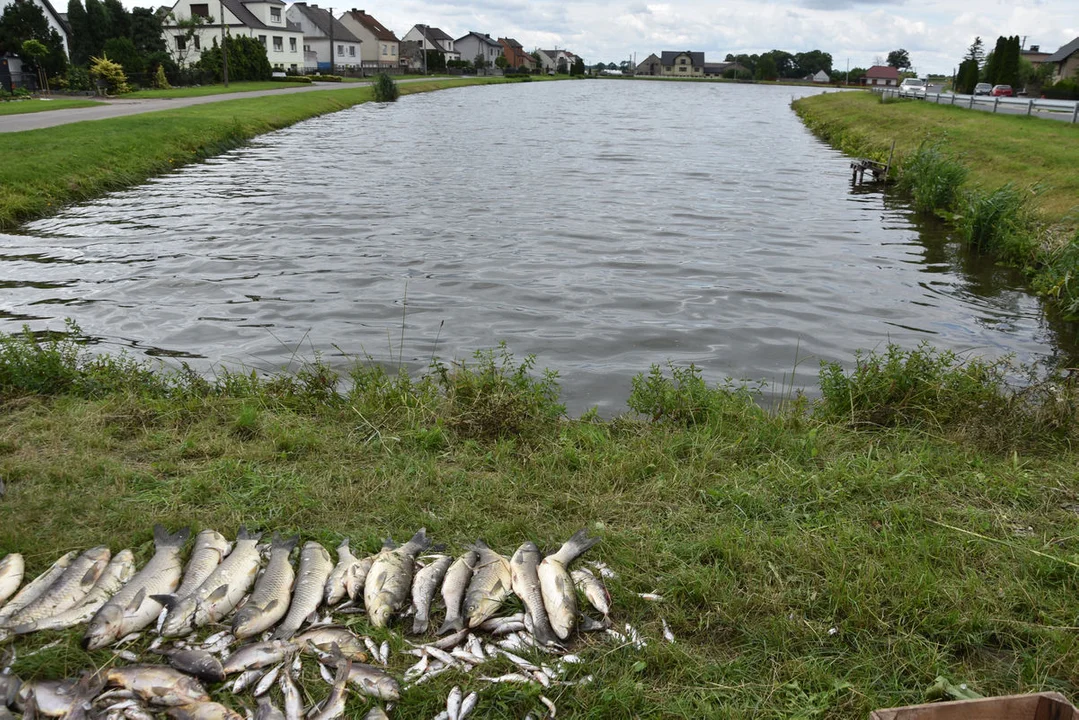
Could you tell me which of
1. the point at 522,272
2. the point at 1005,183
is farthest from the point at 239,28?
the point at 1005,183

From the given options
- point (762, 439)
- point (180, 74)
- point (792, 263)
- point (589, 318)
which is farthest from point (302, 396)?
point (180, 74)

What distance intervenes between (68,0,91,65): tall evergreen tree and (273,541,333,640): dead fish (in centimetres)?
6709

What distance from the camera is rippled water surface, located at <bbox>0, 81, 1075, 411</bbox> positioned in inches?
432

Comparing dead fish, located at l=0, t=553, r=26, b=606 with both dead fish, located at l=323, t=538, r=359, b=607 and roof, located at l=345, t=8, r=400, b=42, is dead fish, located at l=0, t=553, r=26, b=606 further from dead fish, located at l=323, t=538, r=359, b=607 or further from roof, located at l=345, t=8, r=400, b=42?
roof, located at l=345, t=8, r=400, b=42

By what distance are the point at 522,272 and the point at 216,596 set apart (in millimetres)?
10563

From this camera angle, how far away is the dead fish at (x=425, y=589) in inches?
174

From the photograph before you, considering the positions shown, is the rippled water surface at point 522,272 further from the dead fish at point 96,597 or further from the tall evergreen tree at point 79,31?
the tall evergreen tree at point 79,31

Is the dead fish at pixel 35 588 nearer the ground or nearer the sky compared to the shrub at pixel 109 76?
nearer the ground

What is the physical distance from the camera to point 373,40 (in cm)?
11338

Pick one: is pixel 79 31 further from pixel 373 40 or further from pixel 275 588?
pixel 275 588

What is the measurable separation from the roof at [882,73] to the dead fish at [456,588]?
566ft

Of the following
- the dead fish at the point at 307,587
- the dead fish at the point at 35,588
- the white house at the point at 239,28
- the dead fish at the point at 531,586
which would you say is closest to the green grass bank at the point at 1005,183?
the dead fish at the point at 531,586

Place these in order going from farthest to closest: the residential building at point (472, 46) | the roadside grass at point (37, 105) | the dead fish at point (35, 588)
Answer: the residential building at point (472, 46), the roadside grass at point (37, 105), the dead fish at point (35, 588)

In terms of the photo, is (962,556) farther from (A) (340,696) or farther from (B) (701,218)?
(B) (701,218)
